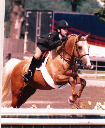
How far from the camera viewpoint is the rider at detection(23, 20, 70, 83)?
5.29 metres

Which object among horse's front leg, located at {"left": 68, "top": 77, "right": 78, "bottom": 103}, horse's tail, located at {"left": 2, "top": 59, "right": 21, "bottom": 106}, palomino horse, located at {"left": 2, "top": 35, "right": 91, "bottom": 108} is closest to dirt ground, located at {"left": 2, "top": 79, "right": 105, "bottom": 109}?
horse's tail, located at {"left": 2, "top": 59, "right": 21, "bottom": 106}

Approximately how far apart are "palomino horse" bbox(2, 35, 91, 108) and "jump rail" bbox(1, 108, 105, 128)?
1.03 meters

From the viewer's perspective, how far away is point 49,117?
12.8 feet

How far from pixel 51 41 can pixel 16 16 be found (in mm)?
17524

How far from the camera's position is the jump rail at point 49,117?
379cm

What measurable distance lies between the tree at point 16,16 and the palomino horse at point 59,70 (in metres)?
16.5

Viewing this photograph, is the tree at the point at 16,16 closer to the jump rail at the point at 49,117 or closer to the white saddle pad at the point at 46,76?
the white saddle pad at the point at 46,76

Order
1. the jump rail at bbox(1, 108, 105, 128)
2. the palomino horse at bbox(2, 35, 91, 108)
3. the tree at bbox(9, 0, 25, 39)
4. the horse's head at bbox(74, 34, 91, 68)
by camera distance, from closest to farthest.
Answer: the jump rail at bbox(1, 108, 105, 128) < the horse's head at bbox(74, 34, 91, 68) < the palomino horse at bbox(2, 35, 91, 108) < the tree at bbox(9, 0, 25, 39)

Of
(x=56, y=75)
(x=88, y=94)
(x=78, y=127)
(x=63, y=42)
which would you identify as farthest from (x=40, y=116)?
(x=88, y=94)

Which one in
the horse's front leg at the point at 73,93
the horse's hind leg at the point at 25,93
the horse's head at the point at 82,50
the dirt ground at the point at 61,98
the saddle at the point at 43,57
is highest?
the horse's head at the point at 82,50

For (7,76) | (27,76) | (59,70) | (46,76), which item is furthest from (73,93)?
(7,76)

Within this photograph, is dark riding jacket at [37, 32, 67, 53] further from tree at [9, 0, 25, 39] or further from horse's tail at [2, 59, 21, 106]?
tree at [9, 0, 25, 39]

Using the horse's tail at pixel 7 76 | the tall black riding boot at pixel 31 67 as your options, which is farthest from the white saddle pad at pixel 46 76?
the horse's tail at pixel 7 76

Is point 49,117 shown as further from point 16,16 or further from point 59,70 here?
point 16,16
